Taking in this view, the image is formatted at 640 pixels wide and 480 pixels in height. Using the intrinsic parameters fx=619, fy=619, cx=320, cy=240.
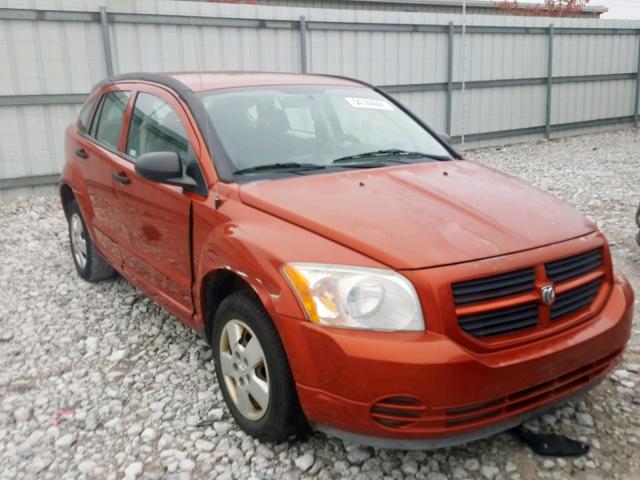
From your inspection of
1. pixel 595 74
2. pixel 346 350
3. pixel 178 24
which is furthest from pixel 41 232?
pixel 595 74

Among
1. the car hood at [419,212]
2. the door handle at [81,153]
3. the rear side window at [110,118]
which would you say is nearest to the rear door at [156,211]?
the rear side window at [110,118]

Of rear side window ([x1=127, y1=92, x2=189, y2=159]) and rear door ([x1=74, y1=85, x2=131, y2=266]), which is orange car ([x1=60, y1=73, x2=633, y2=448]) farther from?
rear door ([x1=74, y1=85, x2=131, y2=266])

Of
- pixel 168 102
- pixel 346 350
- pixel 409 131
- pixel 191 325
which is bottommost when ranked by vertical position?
pixel 191 325

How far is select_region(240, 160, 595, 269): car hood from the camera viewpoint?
7.83 ft

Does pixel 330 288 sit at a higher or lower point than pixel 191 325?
higher

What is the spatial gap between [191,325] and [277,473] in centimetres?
100

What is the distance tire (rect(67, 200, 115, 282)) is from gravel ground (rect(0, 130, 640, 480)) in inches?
4.3

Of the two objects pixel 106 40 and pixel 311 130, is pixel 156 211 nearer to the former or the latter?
pixel 311 130

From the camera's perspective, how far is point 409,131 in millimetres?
3885

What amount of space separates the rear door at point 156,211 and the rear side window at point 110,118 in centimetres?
24

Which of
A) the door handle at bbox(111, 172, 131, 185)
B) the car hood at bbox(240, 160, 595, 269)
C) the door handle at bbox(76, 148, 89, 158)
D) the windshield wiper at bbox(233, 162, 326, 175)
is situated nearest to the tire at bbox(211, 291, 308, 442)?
the car hood at bbox(240, 160, 595, 269)

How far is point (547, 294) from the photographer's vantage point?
2398mm

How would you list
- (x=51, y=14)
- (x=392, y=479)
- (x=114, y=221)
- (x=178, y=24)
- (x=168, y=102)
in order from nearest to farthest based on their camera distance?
(x=392, y=479)
(x=168, y=102)
(x=114, y=221)
(x=51, y=14)
(x=178, y=24)

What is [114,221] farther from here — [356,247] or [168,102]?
[356,247]
